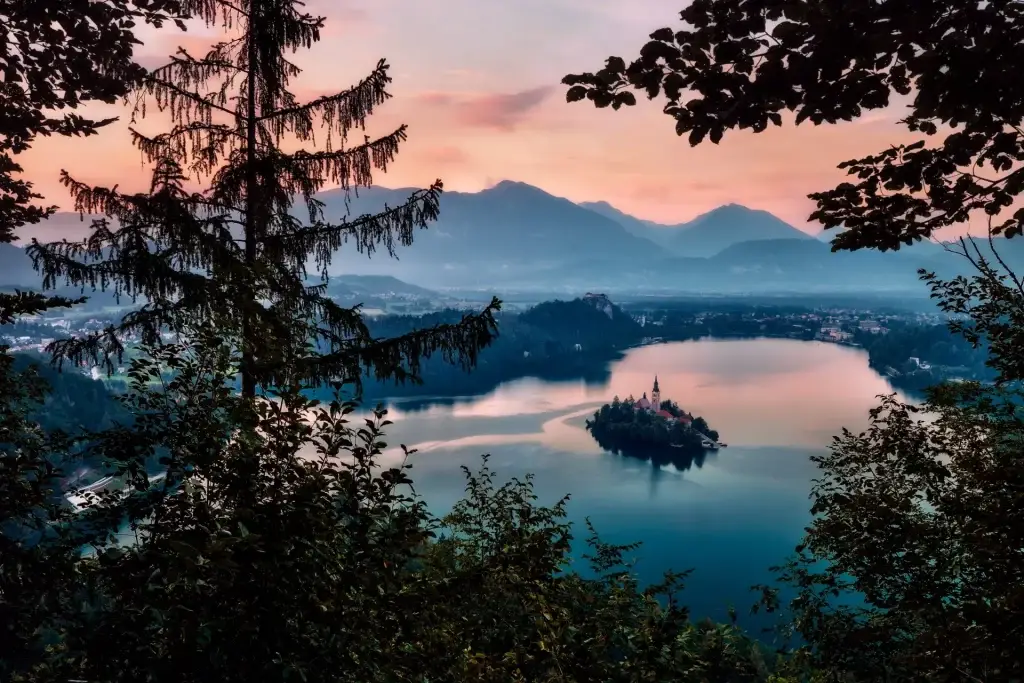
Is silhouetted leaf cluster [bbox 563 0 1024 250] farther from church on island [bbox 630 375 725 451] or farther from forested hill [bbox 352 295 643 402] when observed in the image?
forested hill [bbox 352 295 643 402]

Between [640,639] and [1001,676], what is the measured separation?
4.10 m

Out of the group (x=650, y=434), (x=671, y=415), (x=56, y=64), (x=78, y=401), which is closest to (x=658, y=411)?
(x=671, y=415)

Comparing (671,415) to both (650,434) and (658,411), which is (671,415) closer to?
(658,411)

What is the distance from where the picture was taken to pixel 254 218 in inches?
300

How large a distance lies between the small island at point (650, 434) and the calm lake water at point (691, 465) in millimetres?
2223

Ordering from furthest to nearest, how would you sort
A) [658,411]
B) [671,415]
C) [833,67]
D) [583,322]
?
[583,322], [658,411], [671,415], [833,67]

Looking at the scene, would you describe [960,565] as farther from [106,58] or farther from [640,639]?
[106,58]

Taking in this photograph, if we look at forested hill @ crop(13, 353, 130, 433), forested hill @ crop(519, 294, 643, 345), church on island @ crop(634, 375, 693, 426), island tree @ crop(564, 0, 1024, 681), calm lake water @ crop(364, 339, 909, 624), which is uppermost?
island tree @ crop(564, 0, 1024, 681)

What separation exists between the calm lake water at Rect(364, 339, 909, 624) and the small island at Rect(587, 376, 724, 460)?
2223mm

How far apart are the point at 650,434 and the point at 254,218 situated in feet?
222

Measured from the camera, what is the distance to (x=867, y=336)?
495 ft

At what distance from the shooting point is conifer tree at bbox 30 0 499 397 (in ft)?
22.3

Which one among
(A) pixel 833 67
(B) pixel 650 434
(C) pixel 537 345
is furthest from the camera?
(C) pixel 537 345

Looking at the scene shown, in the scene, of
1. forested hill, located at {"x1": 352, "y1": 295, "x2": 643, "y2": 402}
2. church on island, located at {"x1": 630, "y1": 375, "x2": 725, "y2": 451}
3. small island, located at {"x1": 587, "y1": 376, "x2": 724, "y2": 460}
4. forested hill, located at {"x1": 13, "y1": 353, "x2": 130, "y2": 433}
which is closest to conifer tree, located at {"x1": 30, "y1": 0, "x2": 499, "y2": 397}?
small island, located at {"x1": 587, "y1": 376, "x2": 724, "y2": 460}
